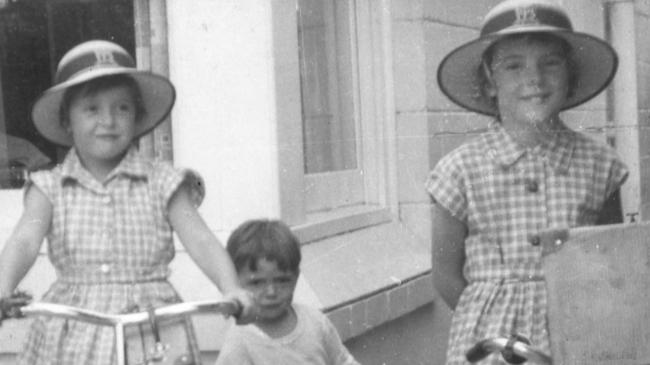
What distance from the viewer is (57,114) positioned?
340 cm

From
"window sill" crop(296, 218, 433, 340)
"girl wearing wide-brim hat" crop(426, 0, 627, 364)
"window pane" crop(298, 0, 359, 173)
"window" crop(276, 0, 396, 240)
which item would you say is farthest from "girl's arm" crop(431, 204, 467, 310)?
"window pane" crop(298, 0, 359, 173)

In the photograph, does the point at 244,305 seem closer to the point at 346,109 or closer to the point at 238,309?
the point at 238,309

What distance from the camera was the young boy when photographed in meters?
3.34

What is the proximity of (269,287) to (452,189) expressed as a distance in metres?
0.64

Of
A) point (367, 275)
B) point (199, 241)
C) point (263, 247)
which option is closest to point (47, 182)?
point (199, 241)

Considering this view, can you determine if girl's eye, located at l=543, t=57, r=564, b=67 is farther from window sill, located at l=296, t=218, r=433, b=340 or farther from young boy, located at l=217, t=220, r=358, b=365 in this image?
window sill, located at l=296, t=218, r=433, b=340

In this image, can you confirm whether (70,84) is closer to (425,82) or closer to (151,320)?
(151,320)

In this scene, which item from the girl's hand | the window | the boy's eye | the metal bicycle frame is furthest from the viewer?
the window

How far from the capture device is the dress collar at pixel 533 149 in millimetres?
3090

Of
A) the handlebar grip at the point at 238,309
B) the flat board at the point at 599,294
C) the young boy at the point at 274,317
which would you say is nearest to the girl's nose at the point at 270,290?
the young boy at the point at 274,317

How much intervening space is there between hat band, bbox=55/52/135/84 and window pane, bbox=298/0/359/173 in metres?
1.79

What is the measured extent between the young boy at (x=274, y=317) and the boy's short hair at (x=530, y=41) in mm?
706

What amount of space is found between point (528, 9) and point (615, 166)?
46cm

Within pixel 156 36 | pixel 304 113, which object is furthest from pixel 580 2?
pixel 156 36
